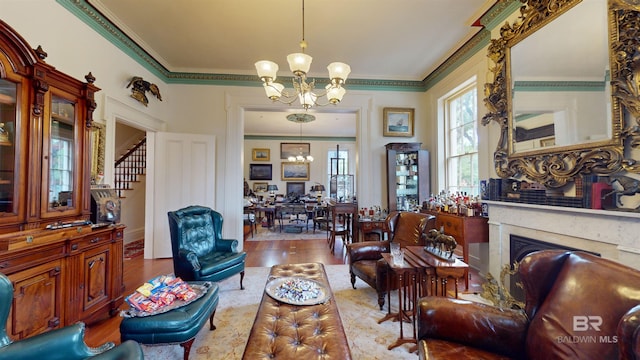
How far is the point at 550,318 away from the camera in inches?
49.1

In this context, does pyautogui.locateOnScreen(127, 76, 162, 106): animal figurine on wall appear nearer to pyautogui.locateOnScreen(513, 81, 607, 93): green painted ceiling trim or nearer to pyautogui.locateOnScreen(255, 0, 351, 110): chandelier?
pyautogui.locateOnScreen(255, 0, 351, 110): chandelier

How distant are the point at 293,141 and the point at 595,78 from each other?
355 inches

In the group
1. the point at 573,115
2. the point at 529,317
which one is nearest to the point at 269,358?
the point at 529,317

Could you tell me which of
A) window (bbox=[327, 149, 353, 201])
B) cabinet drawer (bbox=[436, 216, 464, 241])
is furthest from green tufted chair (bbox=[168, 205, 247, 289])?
window (bbox=[327, 149, 353, 201])

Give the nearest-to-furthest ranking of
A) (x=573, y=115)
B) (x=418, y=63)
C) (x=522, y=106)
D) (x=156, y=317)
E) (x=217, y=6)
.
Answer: (x=156, y=317) → (x=573, y=115) → (x=522, y=106) → (x=217, y=6) → (x=418, y=63)

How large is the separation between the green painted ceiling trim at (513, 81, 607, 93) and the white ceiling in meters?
1.15

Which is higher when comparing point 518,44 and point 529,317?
point 518,44

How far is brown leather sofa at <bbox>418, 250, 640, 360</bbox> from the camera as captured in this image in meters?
1.07

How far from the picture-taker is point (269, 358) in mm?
1280

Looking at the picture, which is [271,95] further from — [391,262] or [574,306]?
[574,306]

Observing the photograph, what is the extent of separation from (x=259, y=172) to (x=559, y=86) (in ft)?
30.1

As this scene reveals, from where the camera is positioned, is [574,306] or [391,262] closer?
[574,306]

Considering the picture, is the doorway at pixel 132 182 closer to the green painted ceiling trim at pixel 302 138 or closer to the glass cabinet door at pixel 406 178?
the green painted ceiling trim at pixel 302 138
